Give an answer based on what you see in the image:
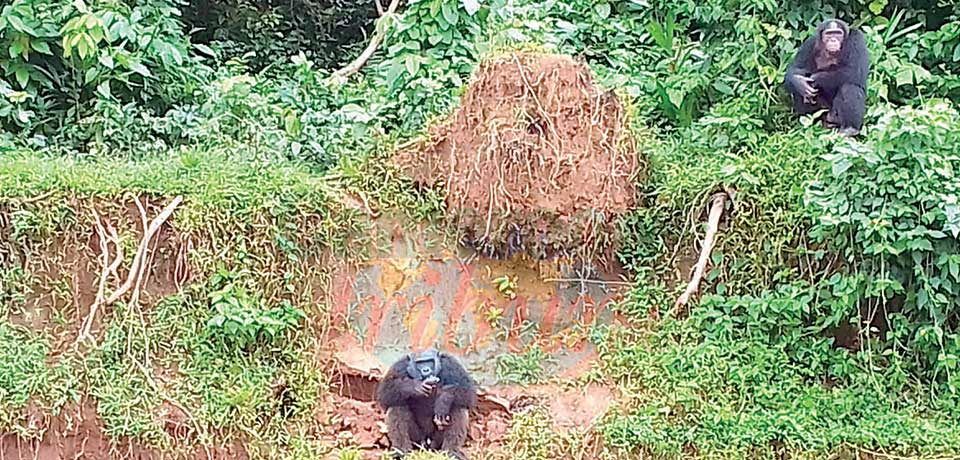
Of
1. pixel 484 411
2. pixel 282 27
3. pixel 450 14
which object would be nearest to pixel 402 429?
pixel 484 411

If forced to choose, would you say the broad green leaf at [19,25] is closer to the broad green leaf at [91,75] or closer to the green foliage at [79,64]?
the green foliage at [79,64]

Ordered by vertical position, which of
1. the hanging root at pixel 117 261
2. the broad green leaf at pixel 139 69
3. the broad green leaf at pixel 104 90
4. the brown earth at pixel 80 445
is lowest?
the brown earth at pixel 80 445

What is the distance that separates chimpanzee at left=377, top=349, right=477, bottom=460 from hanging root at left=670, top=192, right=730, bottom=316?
3.91 ft

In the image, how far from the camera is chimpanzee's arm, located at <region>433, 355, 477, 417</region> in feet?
17.2

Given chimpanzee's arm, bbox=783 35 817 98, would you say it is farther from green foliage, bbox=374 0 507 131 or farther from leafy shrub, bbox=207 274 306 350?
leafy shrub, bbox=207 274 306 350

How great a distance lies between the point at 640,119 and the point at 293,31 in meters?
5.16

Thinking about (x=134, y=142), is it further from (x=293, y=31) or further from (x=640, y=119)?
(x=293, y=31)

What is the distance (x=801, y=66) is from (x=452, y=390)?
9.71ft

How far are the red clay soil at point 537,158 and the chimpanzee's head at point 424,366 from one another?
2.99ft

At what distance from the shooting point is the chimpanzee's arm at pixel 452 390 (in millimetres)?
5246

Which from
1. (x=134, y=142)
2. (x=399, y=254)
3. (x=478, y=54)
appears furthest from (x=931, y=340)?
(x=134, y=142)

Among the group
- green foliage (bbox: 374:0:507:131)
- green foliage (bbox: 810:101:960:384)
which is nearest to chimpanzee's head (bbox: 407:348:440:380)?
green foliage (bbox: 374:0:507:131)

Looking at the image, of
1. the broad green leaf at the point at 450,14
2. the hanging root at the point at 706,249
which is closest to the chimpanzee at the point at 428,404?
the hanging root at the point at 706,249

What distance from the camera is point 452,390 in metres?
5.25
